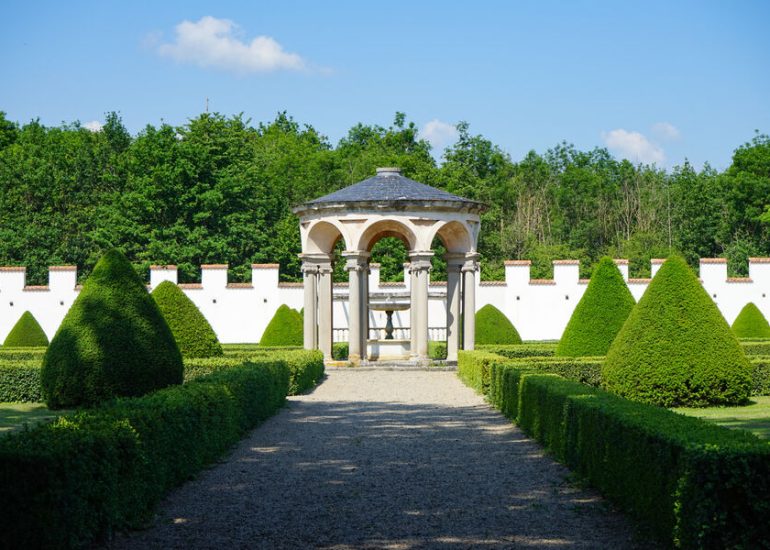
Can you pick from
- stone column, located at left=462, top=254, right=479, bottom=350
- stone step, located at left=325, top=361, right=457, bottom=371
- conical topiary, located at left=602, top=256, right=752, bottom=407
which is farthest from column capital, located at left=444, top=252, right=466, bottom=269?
conical topiary, located at left=602, top=256, right=752, bottom=407

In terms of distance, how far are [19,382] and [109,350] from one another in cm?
436

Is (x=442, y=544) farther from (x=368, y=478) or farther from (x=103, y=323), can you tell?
(x=103, y=323)

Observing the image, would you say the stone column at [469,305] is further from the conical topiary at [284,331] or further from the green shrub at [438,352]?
the conical topiary at [284,331]

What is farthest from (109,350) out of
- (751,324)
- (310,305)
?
(751,324)

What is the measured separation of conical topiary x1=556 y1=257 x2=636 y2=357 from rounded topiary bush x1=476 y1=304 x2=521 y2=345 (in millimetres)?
9671

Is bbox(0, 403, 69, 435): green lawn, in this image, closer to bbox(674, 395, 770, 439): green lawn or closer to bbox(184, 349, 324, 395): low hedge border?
bbox(184, 349, 324, 395): low hedge border

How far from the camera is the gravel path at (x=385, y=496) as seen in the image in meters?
7.86

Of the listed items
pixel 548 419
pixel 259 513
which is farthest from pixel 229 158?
pixel 259 513

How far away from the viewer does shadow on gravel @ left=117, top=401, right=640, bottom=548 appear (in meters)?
7.85

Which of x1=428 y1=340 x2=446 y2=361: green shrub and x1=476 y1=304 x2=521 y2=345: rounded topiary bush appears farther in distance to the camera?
x1=476 y1=304 x2=521 y2=345: rounded topiary bush

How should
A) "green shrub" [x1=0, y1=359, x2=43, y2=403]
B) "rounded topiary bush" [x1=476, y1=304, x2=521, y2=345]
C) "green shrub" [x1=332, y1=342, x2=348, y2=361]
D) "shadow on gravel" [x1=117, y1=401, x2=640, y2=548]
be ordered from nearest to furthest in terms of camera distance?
"shadow on gravel" [x1=117, y1=401, x2=640, y2=548] < "green shrub" [x1=0, y1=359, x2=43, y2=403] < "green shrub" [x1=332, y1=342, x2=348, y2=361] < "rounded topiary bush" [x1=476, y1=304, x2=521, y2=345]

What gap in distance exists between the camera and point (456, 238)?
100ft

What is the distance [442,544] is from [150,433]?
2.98 metres

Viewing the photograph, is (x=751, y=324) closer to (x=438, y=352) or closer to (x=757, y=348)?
(x=757, y=348)
